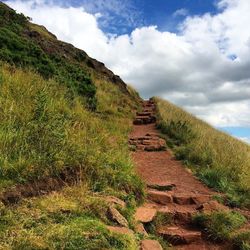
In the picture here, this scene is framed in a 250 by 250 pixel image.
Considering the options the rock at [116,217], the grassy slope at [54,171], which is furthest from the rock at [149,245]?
the rock at [116,217]

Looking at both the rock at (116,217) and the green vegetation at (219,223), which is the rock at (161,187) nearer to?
A: the green vegetation at (219,223)

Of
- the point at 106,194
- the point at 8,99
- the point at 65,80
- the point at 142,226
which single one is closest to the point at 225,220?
the point at 142,226

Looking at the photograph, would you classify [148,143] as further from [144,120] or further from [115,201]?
[115,201]

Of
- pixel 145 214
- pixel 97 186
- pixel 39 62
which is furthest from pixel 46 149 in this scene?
pixel 39 62

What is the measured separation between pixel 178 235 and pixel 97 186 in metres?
1.44

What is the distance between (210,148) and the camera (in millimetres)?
11719

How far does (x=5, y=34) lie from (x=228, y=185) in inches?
343

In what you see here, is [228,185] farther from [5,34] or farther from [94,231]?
[5,34]

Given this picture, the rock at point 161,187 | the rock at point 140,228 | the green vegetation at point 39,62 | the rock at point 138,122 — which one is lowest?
the rock at point 140,228

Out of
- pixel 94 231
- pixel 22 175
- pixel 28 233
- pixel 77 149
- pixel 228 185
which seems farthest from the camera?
pixel 228 185

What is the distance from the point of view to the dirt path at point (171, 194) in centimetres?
679

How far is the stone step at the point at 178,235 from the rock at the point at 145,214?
9.7 inches

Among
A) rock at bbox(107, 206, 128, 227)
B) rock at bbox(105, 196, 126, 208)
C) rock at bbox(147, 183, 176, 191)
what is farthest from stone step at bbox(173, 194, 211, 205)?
rock at bbox(107, 206, 128, 227)

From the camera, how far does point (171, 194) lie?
27.7 ft
